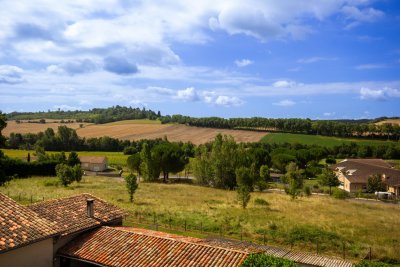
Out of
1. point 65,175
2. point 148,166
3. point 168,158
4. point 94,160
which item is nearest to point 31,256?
point 65,175

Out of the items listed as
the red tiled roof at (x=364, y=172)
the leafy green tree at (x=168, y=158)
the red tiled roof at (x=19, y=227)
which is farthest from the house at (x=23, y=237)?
the red tiled roof at (x=364, y=172)

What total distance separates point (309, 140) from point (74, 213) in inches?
4098

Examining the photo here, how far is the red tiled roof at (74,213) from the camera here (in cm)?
1816

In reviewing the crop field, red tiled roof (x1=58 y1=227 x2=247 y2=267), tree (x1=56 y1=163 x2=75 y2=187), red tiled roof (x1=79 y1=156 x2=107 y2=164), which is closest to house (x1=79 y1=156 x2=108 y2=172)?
red tiled roof (x1=79 y1=156 x2=107 y2=164)

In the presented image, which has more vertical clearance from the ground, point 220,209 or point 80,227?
point 80,227

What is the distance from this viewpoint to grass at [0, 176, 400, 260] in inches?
1008

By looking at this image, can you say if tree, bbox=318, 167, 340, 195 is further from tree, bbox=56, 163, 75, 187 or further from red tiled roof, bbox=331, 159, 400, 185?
tree, bbox=56, 163, 75, 187

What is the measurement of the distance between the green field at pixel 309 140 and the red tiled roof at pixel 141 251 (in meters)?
96.6

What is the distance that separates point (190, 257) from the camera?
15.7 m

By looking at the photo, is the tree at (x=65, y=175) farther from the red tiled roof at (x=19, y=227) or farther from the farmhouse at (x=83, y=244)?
the red tiled roof at (x=19, y=227)

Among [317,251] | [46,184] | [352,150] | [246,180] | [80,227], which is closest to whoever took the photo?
[80,227]

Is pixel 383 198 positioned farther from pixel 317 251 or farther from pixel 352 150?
pixel 352 150

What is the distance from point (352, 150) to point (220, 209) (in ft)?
266

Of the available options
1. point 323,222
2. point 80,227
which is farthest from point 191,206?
point 80,227
